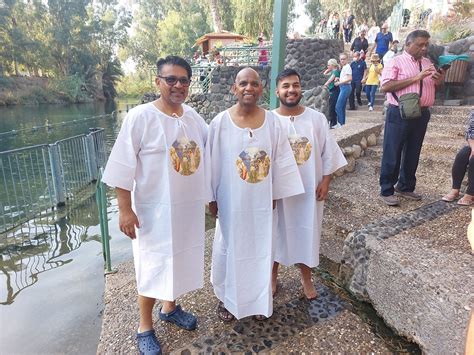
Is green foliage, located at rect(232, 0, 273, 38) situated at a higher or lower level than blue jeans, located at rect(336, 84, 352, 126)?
higher

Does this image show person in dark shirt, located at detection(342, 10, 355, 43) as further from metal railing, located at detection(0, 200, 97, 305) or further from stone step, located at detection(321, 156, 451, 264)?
metal railing, located at detection(0, 200, 97, 305)

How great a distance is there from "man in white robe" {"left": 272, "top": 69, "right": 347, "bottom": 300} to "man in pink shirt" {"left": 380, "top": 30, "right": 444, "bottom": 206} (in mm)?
1412

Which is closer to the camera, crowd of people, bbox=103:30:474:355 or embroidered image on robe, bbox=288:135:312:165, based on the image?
crowd of people, bbox=103:30:474:355

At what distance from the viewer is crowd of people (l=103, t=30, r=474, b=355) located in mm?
1910

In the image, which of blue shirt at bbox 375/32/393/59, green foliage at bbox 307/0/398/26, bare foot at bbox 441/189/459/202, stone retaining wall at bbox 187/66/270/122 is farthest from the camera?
green foliage at bbox 307/0/398/26

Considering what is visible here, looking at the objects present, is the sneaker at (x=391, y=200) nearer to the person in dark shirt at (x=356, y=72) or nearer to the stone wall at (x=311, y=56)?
the person in dark shirt at (x=356, y=72)

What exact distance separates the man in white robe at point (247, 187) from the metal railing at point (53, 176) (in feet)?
12.3

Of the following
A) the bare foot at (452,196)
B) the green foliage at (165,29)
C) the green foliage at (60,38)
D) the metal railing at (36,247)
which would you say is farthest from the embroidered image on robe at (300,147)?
the green foliage at (60,38)

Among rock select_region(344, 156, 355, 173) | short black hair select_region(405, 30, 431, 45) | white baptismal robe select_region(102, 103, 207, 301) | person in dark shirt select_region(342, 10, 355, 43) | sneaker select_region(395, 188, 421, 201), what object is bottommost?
sneaker select_region(395, 188, 421, 201)

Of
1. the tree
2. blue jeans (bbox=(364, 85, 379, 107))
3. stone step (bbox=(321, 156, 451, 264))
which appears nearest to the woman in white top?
blue jeans (bbox=(364, 85, 379, 107))

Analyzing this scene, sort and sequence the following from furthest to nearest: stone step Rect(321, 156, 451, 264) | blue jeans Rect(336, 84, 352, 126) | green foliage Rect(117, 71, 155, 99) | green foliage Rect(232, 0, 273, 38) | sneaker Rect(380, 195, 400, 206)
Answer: green foliage Rect(117, 71, 155, 99), green foliage Rect(232, 0, 273, 38), blue jeans Rect(336, 84, 352, 126), sneaker Rect(380, 195, 400, 206), stone step Rect(321, 156, 451, 264)

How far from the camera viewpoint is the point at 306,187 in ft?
7.79

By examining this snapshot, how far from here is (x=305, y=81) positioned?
46.5ft

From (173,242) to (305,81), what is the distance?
44.1ft
